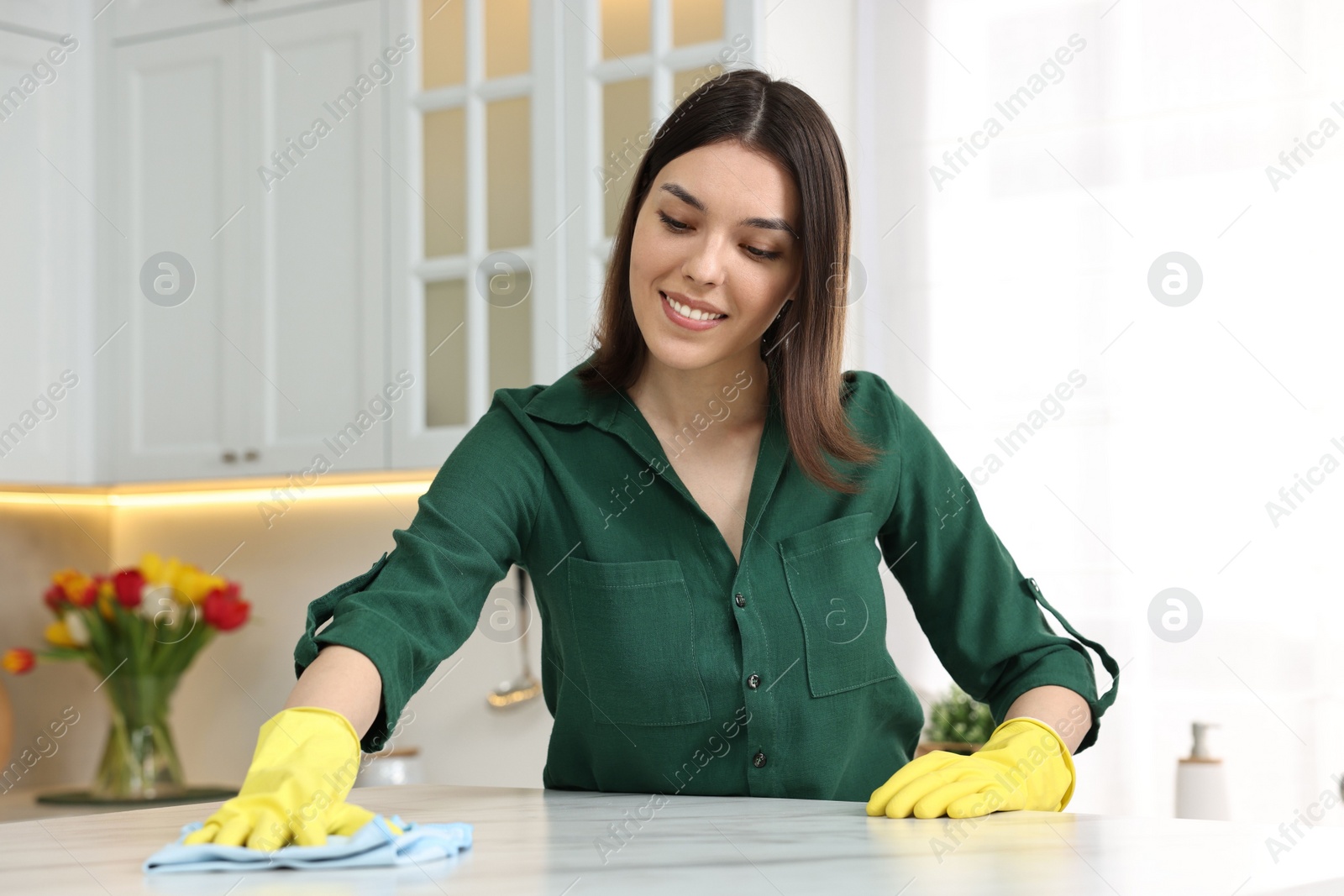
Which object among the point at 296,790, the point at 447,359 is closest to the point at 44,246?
the point at 447,359

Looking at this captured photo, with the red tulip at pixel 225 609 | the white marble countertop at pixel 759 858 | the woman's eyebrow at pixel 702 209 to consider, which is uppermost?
the woman's eyebrow at pixel 702 209

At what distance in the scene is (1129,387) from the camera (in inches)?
83.7

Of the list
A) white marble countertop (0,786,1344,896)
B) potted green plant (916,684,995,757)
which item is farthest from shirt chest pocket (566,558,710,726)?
potted green plant (916,684,995,757)

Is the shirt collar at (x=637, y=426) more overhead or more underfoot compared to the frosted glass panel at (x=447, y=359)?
more underfoot

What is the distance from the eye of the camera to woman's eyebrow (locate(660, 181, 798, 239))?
1226 millimetres

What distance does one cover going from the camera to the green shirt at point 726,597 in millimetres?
1201

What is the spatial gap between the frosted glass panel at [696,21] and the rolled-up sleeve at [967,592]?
0.98 m

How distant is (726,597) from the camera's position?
1220 mm

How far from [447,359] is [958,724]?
3.44 feet

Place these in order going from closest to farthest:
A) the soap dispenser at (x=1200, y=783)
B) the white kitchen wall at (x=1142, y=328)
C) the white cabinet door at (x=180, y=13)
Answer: the soap dispenser at (x=1200, y=783) → the white kitchen wall at (x=1142, y=328) → the white cabinet door at (x=180, y=13)

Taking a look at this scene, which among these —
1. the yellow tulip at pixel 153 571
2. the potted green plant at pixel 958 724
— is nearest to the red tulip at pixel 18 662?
the yellow tulip at pixel 153 571

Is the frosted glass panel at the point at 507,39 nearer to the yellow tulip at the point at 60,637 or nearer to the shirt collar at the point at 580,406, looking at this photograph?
the shirt collar at the point at 580,406

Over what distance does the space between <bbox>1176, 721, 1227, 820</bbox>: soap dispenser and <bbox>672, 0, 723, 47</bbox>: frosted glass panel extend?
1.27m

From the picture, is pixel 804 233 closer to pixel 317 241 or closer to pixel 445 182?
pixel 445 182
